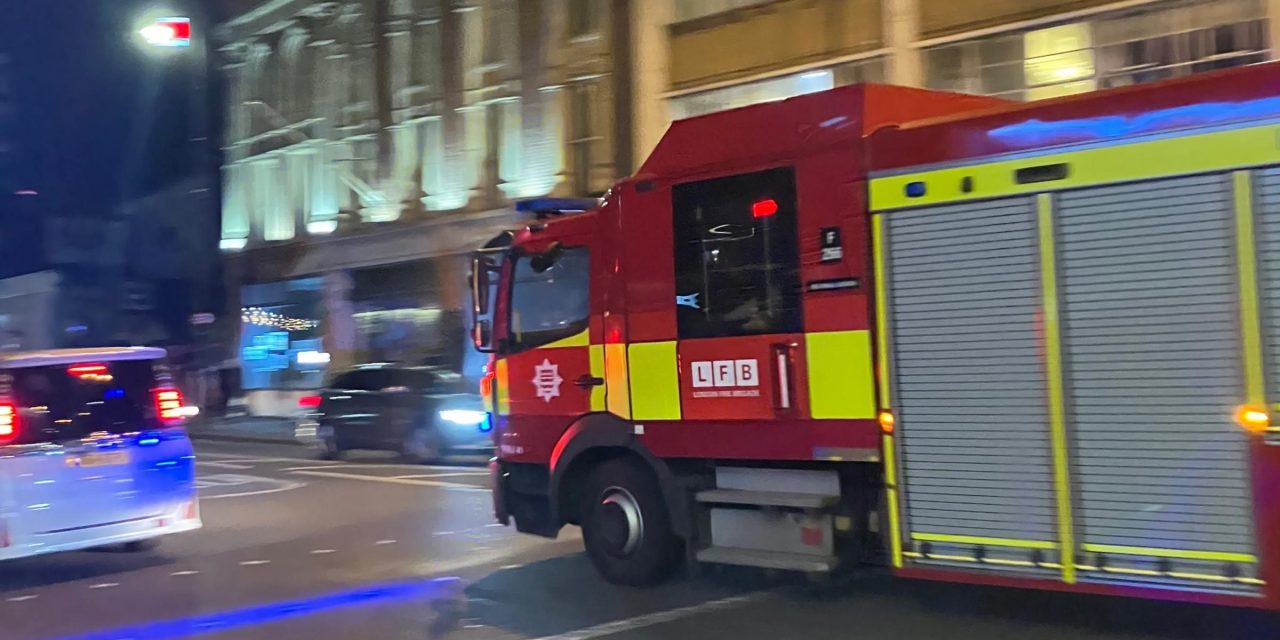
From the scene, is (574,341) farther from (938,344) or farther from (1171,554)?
(1171,554)

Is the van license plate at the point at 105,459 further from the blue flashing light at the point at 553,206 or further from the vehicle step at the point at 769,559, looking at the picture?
the vehicle step at the point at 769,559

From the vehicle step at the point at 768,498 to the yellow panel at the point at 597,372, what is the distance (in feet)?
3.55

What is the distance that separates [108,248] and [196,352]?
19.1 m

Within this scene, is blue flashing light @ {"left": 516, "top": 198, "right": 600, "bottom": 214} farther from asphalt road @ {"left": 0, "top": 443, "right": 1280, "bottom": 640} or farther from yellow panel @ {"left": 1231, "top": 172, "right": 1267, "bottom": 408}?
yellow panel @ {"left": 1231, "top": 172, "right": 1267, "bottom": 408}

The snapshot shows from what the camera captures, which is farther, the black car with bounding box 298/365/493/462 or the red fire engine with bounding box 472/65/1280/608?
the black car with bounding box 298/365/493/462

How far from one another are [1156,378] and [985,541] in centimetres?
129

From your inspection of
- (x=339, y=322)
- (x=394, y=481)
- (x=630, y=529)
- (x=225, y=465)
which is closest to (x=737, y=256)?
(x=630, y=529)

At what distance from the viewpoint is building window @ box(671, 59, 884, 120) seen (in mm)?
19203

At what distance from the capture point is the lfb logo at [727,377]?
7684mm

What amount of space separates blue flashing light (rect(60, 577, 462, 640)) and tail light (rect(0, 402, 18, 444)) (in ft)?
7.58

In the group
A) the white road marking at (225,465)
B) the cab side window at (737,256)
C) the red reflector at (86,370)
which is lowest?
the white road marking at (225,465)

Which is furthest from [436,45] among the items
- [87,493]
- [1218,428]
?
[1218,428]

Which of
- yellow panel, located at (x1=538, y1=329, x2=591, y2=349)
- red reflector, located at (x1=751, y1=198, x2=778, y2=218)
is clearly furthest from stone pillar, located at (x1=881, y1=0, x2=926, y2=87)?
red reflector, located at (x1=751, y1=198, x2=778, y2=218)

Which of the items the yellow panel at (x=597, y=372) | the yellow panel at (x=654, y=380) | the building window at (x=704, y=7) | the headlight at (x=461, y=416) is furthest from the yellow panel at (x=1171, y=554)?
the building window at (x=704, y=7)
